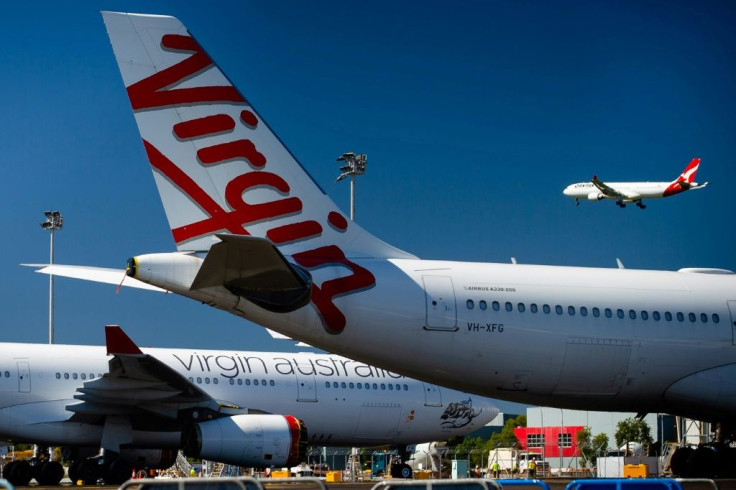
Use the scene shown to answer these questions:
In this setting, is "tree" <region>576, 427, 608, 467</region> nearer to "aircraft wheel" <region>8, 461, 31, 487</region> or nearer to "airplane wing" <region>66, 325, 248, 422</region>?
"aircraft wheel" <region>8, 461, 31, 487</region>

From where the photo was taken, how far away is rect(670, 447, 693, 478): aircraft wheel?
18.6 meters

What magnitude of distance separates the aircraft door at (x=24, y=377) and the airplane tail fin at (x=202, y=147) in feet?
38.5

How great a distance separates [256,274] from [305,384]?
1337cm

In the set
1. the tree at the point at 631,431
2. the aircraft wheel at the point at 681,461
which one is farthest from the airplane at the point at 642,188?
the aircraft wheel at the point at 681,461

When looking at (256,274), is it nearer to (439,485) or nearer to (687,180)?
(439,485)

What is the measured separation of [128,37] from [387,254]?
494 cm

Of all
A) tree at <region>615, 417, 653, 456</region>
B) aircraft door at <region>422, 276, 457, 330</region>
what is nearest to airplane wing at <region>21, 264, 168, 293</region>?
aircraft door at <region>422, 276, 457, 330</region>

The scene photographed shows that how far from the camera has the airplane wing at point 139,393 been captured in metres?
22.9

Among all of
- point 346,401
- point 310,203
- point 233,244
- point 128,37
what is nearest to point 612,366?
point 310,203

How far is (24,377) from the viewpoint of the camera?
24594mm

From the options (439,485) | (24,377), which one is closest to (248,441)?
(24,377)

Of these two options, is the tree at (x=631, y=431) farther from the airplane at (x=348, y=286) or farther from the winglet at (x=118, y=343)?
the airplane at (x=348, y=286)

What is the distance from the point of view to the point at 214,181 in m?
14.8

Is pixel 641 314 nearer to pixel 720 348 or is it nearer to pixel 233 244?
pixel 720 348
